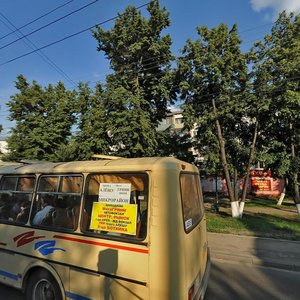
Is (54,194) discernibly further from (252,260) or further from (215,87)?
(215,87)

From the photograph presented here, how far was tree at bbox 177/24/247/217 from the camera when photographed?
14266mm

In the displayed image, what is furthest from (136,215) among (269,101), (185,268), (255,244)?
(269,101)

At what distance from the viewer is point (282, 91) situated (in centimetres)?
1323

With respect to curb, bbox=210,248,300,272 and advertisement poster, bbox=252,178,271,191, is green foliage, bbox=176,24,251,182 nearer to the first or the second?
curb, bbox=210,248,300,272

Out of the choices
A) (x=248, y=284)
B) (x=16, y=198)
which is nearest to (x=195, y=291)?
(x=248, y=284)

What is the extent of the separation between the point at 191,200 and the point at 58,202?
6.37 feet

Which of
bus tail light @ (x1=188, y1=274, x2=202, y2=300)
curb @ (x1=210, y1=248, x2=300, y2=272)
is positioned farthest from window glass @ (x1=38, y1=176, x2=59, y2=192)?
curb @ (x1=210, y1=248, x2=300, y2=272)

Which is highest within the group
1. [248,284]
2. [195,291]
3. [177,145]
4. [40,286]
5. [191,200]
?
[177,145]

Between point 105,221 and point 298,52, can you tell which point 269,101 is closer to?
point 298,52

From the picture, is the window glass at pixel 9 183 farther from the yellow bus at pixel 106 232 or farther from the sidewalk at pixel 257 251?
the sidewalk at pixel 257 251

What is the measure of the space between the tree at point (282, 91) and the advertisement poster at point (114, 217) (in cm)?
1114

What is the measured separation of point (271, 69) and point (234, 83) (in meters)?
1.70

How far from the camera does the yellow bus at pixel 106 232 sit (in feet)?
11.7

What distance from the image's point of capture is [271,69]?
1388 centimetres
